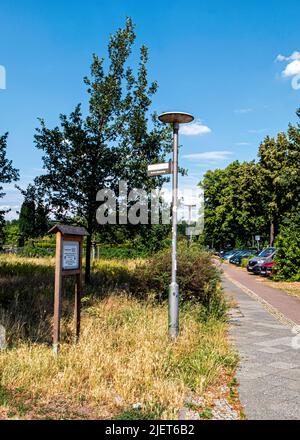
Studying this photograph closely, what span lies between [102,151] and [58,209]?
1.94m

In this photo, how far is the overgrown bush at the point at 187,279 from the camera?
371 inches

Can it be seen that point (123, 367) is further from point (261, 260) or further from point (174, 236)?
point (261, 260)

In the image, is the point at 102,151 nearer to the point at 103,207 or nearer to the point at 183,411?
the point at 103,207

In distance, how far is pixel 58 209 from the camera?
1141 cm

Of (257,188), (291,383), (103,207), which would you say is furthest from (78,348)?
(257,188)

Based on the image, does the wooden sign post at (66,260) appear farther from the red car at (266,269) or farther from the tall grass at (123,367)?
the red car at (266,269)

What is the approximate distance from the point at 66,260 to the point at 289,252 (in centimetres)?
1507

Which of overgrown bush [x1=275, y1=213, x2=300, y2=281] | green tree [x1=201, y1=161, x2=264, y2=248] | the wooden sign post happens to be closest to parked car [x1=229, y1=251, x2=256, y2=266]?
green tree [x1=201, y1=161, x2=264, y2=248]

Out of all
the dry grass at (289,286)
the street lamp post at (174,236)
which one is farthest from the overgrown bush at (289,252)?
the street lamp post at (174,236)

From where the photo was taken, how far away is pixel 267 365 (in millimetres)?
5887

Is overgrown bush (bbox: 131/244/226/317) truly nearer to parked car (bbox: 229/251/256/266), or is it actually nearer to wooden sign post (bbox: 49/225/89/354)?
wooden sign post (bbox: 49/225/89/354)

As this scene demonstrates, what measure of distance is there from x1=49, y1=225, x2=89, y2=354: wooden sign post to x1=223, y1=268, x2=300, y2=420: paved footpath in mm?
2489

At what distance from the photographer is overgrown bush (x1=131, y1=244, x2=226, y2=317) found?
30.9ft
